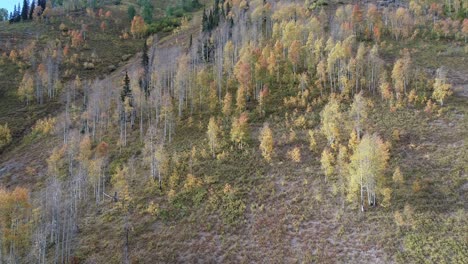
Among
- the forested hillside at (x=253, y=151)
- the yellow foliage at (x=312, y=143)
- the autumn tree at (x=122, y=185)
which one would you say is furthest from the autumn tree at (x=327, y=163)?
the autumn tree at (x=122, y=185)

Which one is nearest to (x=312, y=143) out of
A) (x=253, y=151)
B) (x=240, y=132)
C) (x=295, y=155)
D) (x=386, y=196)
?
(x=295, y=155)

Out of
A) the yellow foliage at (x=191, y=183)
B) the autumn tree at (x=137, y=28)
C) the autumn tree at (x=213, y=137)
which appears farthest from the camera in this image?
the autumn tree at (x=137, y=28)

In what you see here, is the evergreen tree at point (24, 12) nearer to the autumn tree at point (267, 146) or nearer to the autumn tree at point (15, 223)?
the autumn tree at point (15, 223)

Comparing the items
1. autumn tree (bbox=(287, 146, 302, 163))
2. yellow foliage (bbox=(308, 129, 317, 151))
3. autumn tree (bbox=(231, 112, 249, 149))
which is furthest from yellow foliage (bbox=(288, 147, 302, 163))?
autumn tree (bbox=(231, 112, 249, 149))

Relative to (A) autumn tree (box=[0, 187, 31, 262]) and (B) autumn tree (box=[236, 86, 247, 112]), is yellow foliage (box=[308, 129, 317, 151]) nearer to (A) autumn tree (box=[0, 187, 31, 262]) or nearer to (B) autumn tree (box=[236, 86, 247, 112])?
(B) autumn tree (box=[236, 86, 247, 112])

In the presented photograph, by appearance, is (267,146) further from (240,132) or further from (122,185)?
(122,185)

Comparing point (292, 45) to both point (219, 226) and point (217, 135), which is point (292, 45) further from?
point (219, 226)

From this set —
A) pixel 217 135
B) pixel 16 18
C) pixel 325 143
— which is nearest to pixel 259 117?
pixel 217 135
